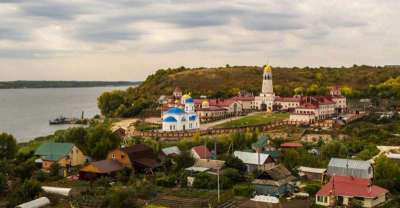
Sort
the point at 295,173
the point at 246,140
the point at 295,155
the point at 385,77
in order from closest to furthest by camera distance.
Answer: the point at 295,173 → the point at 295,155 → the point at 246,140 → the point at 385,77

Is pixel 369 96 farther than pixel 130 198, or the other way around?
pixel 369 96

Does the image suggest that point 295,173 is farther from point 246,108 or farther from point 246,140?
point 246,108

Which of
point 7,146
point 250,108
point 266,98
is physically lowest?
point 7,146

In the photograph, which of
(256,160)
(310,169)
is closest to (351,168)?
(310,169)

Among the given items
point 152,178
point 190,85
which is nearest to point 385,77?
point 190,85

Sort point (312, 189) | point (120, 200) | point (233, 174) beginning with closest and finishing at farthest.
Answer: point (120, 200)
point (312, 189)
point (233, 174)

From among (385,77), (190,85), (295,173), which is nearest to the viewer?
(295,173)

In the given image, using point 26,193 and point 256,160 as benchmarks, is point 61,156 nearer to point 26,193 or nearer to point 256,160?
point 26,193
